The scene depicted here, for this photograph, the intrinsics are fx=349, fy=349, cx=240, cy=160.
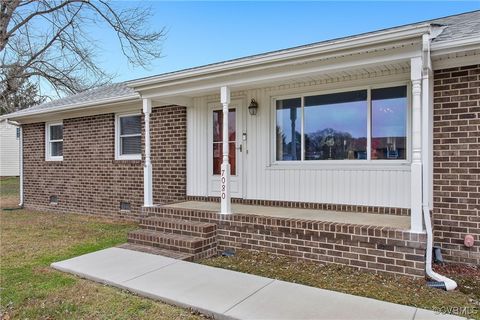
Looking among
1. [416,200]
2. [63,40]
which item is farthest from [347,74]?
[63,40]

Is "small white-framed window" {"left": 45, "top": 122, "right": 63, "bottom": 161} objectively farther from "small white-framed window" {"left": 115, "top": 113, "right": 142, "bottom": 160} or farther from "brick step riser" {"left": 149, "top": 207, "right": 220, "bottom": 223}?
"brick step riser" {"left": 149, "top": 207, "right": 220, "bottom": 223}

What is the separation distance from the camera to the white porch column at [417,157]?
413 centimetres

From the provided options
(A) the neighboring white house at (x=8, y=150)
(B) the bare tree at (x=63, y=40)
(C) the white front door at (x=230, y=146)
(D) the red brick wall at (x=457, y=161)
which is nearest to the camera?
(D) the red brick wall at (x=457, y=161)

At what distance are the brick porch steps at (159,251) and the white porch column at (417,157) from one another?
9.99 feet

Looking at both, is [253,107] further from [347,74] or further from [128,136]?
[128,136]

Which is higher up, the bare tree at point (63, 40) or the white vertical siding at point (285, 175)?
the bare tree at point (63, 40)

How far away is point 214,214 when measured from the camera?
5777mm

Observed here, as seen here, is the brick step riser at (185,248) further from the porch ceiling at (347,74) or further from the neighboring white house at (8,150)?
the neighboring white house at (8,150)

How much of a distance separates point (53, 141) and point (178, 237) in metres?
7.25

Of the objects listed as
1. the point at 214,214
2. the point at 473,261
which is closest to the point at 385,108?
the point at 473,261

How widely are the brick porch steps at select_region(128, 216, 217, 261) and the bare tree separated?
38.1 feet

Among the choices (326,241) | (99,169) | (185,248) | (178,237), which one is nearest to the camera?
(326,241)

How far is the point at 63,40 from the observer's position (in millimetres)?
17172

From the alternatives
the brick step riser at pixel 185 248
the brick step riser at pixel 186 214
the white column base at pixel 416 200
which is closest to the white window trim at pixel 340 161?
the white column base at pixel 416 200
